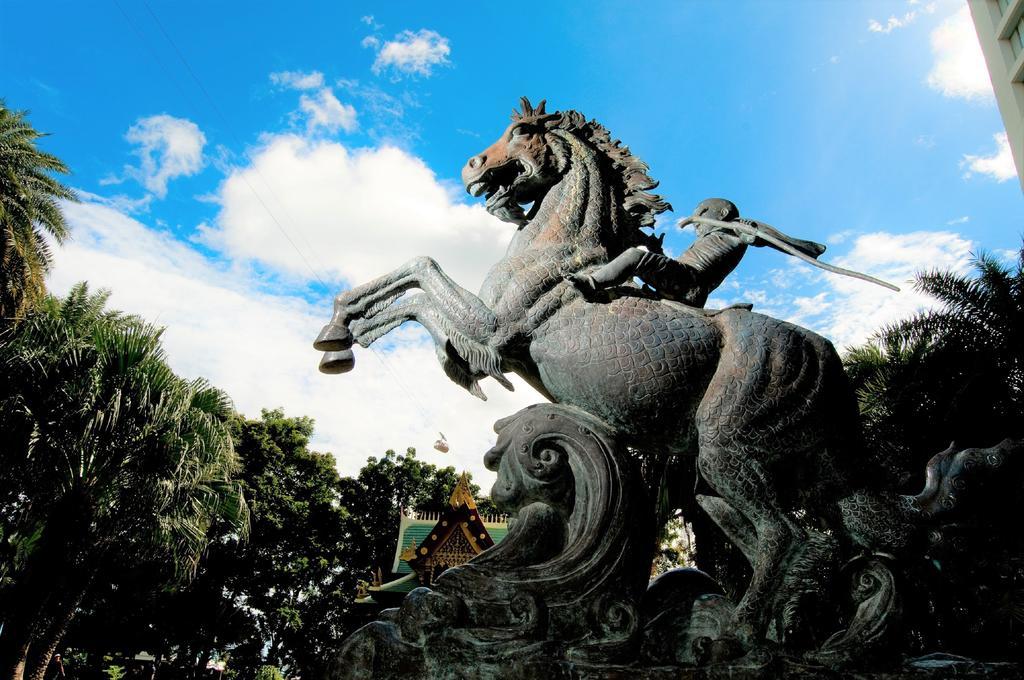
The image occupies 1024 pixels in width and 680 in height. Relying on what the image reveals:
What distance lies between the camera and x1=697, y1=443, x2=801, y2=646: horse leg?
2.88 m

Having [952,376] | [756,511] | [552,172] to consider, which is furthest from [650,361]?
[952,376]

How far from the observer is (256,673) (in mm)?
28656

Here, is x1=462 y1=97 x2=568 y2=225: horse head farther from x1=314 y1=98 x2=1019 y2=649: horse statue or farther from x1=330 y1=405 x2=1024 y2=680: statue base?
x1=330 y1=405 x2=1024 y2=680: statue base

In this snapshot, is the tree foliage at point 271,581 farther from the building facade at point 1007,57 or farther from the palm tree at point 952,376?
the building facade at point 1007,57

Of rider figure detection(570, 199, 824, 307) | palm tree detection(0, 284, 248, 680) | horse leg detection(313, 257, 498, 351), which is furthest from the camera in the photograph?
palm tree detection(0, 284, 248, 680)

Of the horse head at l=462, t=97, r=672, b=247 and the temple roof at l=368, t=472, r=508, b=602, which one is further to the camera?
the temple roof at l=368, t=472, r=508, b=602

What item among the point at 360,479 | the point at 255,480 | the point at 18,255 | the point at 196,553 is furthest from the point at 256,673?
the point at 18,255

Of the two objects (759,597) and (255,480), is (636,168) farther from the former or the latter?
(255,480)

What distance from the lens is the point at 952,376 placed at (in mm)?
12492

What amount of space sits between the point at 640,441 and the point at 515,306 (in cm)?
91

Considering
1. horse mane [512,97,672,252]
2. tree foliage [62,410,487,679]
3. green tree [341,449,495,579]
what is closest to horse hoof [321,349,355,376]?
horse mane [512,97,672,252]

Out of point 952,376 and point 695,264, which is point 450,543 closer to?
point 952,376

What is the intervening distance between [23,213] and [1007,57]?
72.9ft

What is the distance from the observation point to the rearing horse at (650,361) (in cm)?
307
